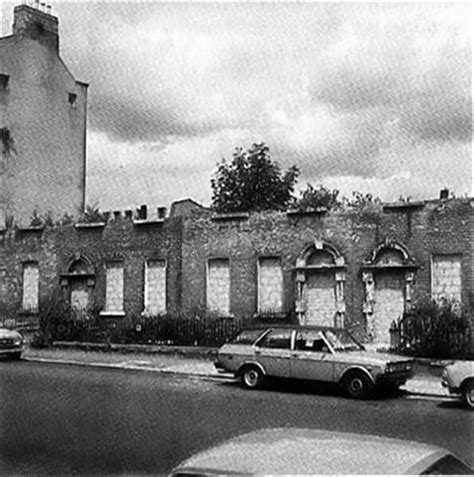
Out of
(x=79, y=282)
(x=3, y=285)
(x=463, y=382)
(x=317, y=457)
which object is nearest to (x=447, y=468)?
(x=317, y=457)

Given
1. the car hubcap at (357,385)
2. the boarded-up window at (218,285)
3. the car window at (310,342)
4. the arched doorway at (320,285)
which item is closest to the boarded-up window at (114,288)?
the boarded-up window at (218,285)

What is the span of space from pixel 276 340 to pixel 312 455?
13.8m

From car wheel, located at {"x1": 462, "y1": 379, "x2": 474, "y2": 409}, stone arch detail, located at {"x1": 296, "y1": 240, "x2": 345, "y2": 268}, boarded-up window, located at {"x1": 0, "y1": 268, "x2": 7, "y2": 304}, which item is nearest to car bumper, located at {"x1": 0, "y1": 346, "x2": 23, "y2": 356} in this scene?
boarded-up window, located at {"x1": 0, "y1": 268, "x2": 7, "y2": 304}

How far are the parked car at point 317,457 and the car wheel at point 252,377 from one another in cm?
1324

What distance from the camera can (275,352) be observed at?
1688 cm

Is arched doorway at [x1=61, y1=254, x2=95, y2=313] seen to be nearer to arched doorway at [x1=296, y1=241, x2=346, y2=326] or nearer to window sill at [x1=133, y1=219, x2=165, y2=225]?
window sill at [x1=133, y1=219, x2=165, y2=225]

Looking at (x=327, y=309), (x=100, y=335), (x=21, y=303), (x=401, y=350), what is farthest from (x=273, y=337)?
(x=21, y=303)

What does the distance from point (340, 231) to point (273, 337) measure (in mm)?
7161

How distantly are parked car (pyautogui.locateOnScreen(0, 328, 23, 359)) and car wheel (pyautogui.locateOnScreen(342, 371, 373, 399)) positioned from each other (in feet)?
39.2

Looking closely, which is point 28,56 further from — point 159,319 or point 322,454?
point 322,454

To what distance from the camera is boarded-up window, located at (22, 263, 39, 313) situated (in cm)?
A: 3120

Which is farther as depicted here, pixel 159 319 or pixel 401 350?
pixel 159 319

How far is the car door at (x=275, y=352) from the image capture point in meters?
16.7

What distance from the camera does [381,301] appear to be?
22.8 meters
